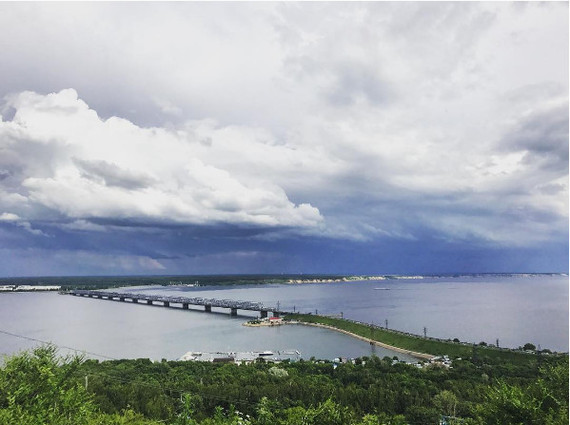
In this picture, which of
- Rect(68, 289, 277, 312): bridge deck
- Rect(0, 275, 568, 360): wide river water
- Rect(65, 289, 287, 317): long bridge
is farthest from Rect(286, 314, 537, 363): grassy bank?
Rect(68, 289, 277, 312): bridge deck

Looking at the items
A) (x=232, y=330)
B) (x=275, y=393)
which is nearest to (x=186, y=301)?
(x=232, y=330)

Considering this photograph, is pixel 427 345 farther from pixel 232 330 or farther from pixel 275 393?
pixel 232 330

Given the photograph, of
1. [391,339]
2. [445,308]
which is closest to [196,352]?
[391,339]

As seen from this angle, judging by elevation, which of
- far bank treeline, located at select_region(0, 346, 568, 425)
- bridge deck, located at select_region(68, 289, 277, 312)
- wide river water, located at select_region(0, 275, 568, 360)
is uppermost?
far bank treeline, located at select_region(0, 346, 568, 425)

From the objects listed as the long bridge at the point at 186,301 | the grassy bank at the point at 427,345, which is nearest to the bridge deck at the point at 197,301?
the long bridge at the point at 186,301

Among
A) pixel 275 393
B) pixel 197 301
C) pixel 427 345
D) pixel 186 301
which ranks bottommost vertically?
pixel 427 345

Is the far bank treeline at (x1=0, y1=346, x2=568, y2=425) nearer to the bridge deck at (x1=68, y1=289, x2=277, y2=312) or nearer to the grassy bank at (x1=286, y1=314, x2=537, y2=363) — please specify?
the grassy bank at (x1=286, y1=314, x2=537, y2=363)

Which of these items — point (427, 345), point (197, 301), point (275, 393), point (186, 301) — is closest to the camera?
point (275, 393)
